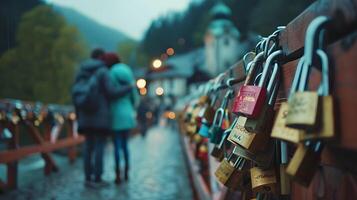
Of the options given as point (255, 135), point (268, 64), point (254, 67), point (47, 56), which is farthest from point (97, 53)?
point (47, 56)

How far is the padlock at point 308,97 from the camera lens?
35.9 inches

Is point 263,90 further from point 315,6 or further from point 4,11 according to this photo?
point 4,11

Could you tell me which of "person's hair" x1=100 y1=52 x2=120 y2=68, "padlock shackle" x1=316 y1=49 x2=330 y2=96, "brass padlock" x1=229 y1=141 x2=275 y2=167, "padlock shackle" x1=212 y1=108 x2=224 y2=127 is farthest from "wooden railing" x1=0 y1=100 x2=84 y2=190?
"padlock shackle" x1=316 y1=49 x2=330 y2=96

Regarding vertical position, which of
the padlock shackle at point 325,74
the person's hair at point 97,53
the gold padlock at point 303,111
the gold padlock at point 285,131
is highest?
the person's hair at point 97,53

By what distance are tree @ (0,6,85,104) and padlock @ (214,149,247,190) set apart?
37.2m

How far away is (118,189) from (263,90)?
449cm

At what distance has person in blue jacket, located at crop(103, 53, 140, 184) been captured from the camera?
19.9ft

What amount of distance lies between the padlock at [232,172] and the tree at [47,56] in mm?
37242

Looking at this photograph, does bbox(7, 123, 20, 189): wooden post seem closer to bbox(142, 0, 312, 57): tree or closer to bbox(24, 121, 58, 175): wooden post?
bbox(24, 121, 58, 175): wooden post

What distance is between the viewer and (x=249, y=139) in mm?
1331

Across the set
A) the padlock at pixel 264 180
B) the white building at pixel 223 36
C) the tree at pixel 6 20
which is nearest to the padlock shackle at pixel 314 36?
the padlock at pixel 264 180

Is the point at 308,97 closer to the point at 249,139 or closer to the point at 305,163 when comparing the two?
the point at 305,163

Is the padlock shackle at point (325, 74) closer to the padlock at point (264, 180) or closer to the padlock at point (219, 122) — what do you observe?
the padlock at point (264, 180)

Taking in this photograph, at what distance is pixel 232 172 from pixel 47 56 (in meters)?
42.7
